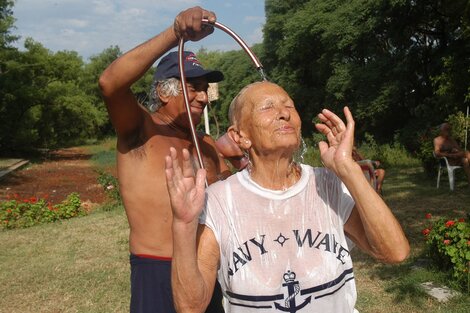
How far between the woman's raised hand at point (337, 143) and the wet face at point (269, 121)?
0.38ft

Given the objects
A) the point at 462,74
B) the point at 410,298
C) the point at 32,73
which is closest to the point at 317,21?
the point at 462,74

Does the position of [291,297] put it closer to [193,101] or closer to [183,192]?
[183,192]

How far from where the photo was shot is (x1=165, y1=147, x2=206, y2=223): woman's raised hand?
169 cm

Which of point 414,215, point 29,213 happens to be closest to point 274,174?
point 414,215

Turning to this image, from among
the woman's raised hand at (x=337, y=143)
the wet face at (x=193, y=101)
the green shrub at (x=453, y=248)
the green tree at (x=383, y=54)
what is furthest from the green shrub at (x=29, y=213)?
the green tree at (x=383, y=54)

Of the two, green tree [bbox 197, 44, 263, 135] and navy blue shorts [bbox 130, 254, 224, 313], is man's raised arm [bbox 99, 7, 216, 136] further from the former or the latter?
green tree [bbox 197, 44, 263, 135]

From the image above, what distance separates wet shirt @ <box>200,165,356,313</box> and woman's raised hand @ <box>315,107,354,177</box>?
0.15m

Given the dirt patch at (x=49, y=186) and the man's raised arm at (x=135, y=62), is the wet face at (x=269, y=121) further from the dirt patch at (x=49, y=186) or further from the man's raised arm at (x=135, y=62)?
the dirt patch at (x=49, y=186)

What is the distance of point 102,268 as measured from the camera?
684 cm

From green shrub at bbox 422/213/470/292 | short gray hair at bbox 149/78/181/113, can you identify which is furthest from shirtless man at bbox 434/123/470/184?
short gray hair at bbox 149/78/181/113

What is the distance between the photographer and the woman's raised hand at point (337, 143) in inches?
68.7

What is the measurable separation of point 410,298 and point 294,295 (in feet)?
11.8

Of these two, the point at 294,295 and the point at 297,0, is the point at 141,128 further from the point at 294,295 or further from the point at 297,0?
the point at 297,0

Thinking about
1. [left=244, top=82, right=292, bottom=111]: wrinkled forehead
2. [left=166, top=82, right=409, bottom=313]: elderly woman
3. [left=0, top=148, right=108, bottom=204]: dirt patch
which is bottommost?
[left=0, top=148, right=108, bottom=204]: dirt patch
